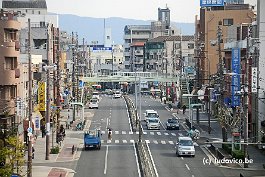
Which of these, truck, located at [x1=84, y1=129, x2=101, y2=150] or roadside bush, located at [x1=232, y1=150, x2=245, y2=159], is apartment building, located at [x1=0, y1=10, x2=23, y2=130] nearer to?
truck, located at [x1=84, y1=129, x2=101, y2=150]

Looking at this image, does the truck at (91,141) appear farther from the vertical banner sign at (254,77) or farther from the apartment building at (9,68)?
the vertical banner sign at (254,77)

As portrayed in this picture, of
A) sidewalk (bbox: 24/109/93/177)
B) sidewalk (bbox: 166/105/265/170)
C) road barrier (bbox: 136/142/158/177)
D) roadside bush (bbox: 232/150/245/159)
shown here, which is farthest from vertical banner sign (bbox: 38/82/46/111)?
roadside bush (bbox: 232/150/245/159)

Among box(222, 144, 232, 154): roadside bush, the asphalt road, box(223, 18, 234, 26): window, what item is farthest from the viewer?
box(223, 18, 234, 26): window

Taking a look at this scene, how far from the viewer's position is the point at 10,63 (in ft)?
212

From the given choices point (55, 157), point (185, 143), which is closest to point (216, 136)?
point (185, 143)

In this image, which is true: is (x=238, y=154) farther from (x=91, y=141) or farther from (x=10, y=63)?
(x=10, y=63)

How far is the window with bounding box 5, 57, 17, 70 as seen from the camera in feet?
210

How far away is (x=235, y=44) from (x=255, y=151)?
22831mm

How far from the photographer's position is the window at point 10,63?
64000 mm

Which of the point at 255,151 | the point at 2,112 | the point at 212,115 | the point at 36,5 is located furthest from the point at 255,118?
the point at 36,5

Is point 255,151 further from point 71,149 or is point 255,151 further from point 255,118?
point 71,149

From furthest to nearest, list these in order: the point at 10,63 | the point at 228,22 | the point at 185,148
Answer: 1. the point at 228,22
2. the point at 10,63
3. the point at 185,148

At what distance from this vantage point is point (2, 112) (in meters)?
59.7

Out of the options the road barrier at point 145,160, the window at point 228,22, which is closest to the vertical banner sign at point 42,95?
the road barrier at point 145,160
